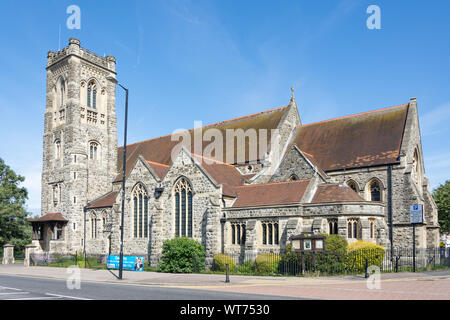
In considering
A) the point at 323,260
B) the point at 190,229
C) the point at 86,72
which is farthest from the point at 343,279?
the point at 86,72

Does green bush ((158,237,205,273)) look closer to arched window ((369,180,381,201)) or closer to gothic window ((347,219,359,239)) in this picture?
gothic window ((347,219,359,239))

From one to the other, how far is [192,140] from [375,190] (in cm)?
1893

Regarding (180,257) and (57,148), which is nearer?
(180,257)

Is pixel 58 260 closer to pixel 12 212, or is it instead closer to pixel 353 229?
pixel 12 212

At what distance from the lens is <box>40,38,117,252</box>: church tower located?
43.1 meters

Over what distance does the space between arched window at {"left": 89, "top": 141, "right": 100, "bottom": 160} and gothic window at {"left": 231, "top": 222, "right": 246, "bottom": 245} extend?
2173 centimetres

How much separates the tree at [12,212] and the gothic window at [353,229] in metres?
34.4

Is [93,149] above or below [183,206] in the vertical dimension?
above

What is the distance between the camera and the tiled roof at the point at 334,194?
87.0ft

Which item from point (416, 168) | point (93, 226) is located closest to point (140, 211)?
point (93, 226)

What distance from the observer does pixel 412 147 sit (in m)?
31.9

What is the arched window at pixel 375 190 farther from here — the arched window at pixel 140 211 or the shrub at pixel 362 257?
the arched window at pixel 140 211

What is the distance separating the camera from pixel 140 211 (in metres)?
35.8

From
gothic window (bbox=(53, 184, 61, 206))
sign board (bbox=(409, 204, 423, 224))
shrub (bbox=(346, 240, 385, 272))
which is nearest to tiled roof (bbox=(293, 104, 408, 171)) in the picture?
sign board (bbox=(409, 204, 423, 224))
